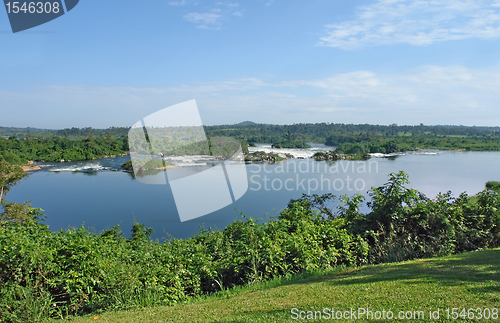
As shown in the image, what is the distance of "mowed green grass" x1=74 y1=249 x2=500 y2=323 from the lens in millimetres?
2842

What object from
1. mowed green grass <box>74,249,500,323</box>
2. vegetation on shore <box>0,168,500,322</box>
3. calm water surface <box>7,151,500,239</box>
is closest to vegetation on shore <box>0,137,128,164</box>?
calm water surface <box>7,151,500,239</box>

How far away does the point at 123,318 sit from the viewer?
3156 millimetres

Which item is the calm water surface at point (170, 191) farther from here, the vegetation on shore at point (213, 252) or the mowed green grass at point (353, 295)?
the mowed green grass at point (353, 295)

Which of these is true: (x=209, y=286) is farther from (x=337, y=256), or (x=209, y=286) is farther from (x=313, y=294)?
(x=337, y=256)

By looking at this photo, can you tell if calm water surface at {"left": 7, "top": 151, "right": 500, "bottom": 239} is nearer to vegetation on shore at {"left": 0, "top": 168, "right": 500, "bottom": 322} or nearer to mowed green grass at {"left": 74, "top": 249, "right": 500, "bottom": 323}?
vegetation on shore at {"left": 0, "top": 168, "right": 500, "bottom": 322}

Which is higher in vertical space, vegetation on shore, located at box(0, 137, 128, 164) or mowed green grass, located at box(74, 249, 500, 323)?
vegetation on shore, located at box(0, 137, 128, 164)

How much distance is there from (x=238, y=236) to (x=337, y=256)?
1.63 metres

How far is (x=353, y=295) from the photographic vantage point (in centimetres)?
321

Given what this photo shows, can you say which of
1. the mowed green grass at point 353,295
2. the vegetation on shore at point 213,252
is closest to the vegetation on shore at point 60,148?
the vegetation on shore at point 213,252

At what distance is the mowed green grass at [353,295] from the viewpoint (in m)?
2.84

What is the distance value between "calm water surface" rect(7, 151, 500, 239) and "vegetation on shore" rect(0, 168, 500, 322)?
14.0 meters

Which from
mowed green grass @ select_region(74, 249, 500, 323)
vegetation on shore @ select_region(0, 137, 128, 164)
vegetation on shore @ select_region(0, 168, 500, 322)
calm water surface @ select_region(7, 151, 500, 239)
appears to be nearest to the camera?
mowed green grass @ select_region(74, 249, 500, 323)

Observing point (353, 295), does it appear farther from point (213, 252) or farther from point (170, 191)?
point (170, 191)

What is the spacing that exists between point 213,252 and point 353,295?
209 cm
